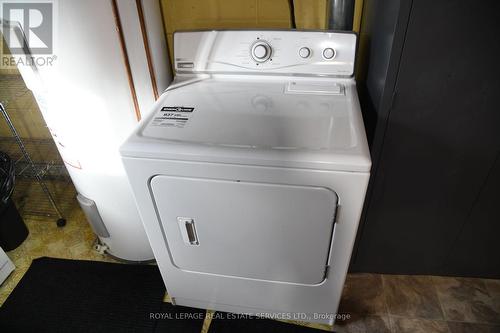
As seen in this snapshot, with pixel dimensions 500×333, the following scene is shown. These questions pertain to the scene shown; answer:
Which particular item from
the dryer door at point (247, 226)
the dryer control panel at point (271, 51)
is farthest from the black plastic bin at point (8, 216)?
the dryer control panel at point (271, 51)

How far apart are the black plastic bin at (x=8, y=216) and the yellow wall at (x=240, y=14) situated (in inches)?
45.2

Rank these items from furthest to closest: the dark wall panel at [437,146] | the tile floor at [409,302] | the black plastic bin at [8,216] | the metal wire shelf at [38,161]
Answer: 1. the metal wire shelf at [38,161]
2. the black plastic bin at [8,216]
3. the tile floor at [409,302]
4. the dark wall panel at [437,146]

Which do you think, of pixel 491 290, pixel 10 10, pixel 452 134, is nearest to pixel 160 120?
pixel 10 10

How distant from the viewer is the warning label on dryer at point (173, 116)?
42.4 inches

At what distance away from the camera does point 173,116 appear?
111cm

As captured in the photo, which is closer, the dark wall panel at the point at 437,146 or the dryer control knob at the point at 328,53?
the dark wall panel at the point at 437,146

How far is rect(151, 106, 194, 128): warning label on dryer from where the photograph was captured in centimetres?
108

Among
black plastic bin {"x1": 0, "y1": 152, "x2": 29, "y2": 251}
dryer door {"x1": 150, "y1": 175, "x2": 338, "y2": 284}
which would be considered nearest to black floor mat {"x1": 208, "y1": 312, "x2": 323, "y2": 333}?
dryer door {"x1": 150, "y1": 175, "x2": 338, "y2": 284}

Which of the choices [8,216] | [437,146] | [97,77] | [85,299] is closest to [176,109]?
[97,77]

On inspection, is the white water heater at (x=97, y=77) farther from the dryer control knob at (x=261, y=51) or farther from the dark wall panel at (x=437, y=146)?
the dark wall panel at (x=437, y=146)

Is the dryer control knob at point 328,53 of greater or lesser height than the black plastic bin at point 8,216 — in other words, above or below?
above

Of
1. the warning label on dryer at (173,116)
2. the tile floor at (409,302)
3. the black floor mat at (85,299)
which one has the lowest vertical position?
the tile floor at (409,302)

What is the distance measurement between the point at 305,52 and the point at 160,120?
0.60 meters

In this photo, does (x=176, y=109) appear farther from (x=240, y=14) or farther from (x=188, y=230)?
(x=240, y=14)
